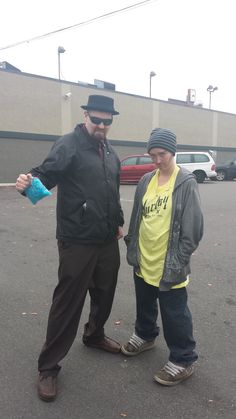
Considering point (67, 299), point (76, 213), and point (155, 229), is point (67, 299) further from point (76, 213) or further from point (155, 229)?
point (155, 229)

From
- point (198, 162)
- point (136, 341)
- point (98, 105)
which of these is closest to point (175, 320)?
point (136, 341)

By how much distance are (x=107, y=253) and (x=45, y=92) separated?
64.9 ft

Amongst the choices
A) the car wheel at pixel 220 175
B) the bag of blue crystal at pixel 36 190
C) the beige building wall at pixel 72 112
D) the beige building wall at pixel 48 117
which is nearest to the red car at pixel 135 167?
the beige building wall at pixel 48 117

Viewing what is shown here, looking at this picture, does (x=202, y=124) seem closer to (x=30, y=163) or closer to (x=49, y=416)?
(x=30, y=163)

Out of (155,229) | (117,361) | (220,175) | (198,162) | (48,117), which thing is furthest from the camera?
(220,175)

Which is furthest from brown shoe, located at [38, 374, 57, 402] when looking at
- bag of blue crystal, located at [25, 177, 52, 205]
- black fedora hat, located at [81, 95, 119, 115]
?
black fedora hat, located at [81, 95, 119, 115]

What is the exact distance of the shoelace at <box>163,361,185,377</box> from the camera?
291cm

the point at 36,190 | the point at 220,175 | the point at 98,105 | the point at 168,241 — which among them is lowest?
the point at 220,175

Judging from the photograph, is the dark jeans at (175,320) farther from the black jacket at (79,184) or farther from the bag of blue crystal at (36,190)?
the bag of blue crystal at (36,190)

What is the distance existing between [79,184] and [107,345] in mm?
1364

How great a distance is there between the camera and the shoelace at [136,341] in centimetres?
329

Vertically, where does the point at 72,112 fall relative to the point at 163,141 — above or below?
above

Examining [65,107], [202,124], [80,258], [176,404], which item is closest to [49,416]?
[176,404]

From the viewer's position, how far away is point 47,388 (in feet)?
8.96
